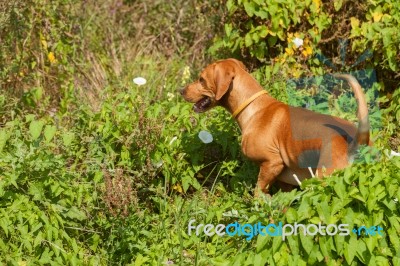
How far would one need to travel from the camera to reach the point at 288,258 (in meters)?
4.00

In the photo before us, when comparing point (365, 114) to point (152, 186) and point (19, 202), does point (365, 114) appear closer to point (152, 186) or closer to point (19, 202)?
point (152, 186)

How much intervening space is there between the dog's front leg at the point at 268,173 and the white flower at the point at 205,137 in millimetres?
542

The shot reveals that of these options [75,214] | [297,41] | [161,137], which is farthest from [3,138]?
[297,41]

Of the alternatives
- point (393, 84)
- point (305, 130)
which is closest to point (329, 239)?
point (305, 130)

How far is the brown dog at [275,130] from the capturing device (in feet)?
15.6

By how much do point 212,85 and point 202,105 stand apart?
0.19 meters

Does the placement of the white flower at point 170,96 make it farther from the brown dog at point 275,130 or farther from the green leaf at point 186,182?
the green leaf at point 186,182

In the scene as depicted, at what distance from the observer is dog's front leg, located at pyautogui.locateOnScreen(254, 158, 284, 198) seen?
17.4ft

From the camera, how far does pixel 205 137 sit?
226 inches

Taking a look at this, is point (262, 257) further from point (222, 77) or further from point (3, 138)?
point (3, 138)

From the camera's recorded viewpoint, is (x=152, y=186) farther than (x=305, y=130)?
Yes

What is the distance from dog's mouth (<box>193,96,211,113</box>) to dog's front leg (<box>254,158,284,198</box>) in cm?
66

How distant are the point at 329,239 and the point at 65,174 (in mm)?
2031

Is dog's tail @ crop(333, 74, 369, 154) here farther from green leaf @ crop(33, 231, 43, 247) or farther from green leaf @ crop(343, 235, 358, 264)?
green leaf @ crop(33, 231, 43, 247)
